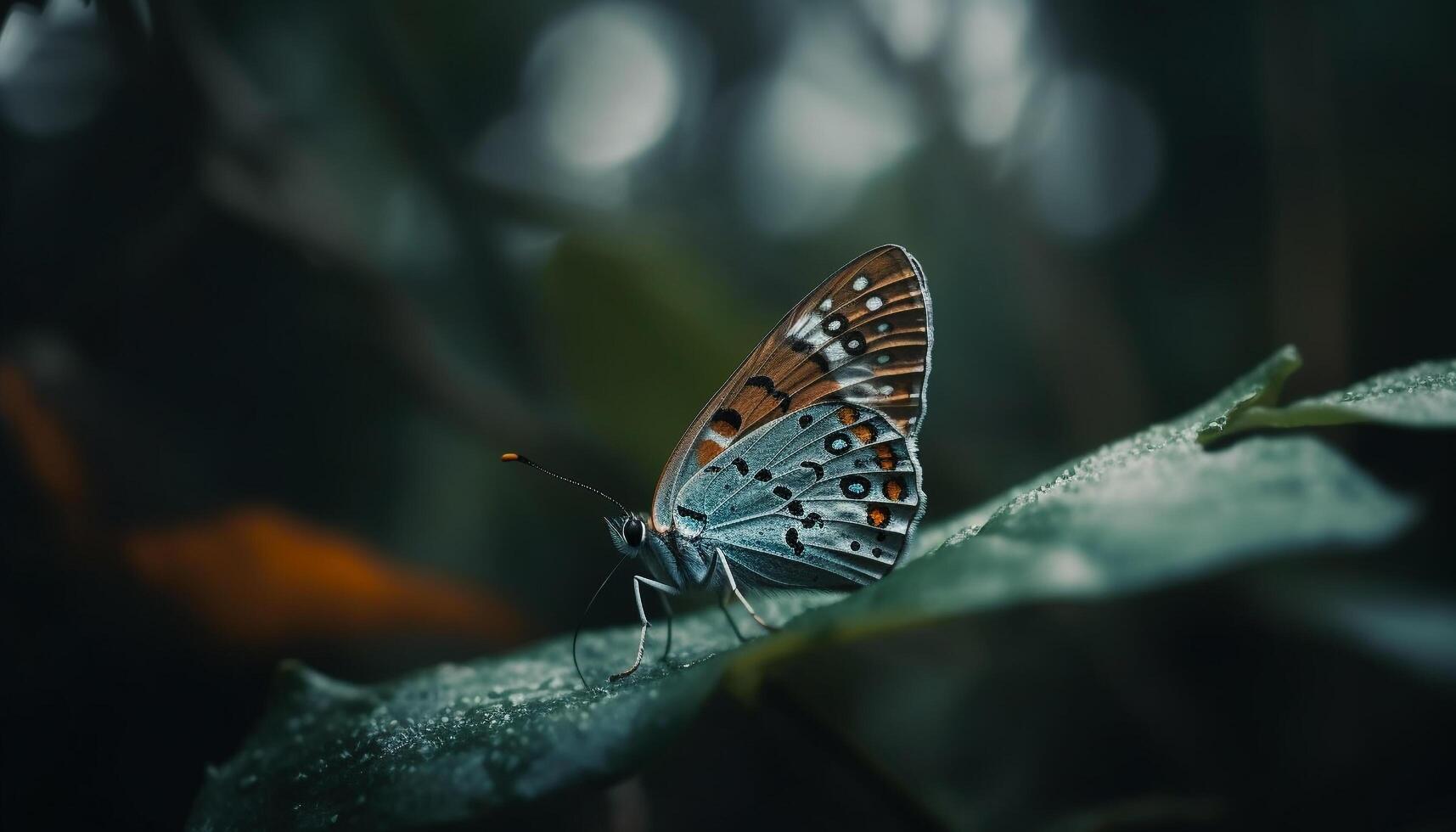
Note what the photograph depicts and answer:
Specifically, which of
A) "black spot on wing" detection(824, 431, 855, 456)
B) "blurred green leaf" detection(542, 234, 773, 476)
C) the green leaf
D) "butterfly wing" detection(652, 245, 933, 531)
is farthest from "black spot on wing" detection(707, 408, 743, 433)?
"blurred green leaf" detection(542, 234, 773, 476)

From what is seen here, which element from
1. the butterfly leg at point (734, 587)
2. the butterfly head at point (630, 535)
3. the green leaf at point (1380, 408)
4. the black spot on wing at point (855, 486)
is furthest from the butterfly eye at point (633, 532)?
the green leaf at point (1380, 408)

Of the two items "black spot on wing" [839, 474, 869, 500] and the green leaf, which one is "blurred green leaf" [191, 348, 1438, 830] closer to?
the green leaf

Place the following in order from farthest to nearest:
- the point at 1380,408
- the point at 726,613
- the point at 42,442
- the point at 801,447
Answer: the point at 42,442, the point at 801,447, the point at 726,613, the point at 1380,408

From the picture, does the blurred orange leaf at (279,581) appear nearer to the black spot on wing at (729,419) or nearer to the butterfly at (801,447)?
the butterfly at (801,447)

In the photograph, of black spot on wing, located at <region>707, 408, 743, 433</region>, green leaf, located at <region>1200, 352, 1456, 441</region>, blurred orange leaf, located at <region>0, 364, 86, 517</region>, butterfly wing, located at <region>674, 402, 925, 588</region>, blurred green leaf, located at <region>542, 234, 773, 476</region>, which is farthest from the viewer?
blurred green leaf, located at <region>542, 234, 773, 476</region>

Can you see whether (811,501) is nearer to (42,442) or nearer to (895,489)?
(895,489)

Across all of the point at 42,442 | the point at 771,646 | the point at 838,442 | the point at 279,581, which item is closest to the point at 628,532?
the point at 838,442

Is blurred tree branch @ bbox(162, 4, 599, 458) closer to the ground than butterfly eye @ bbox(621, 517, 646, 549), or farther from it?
farther from it

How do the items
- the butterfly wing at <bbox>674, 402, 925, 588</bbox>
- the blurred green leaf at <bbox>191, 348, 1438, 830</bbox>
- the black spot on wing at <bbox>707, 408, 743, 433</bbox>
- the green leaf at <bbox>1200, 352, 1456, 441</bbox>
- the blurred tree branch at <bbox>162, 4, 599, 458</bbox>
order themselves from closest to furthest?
the blurred green leaf at <bbox>191, 348, 1438, 830</bbox>
the green leaf at <bbox>1200, 352, 1456, 441</bbox>
the butterfly wing at <bbox>674, 402, 925, 588</bbox>
the black spot on wing at <bbox>707, 408, 743, 433</bbox>
the blurred tree branch at <bbox>162, 4, 599, 458</bbox>
